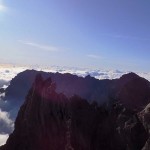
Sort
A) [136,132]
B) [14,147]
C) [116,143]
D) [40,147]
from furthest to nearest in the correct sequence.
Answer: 1. [14,147]
2. [40,147]
3. [116,143]
4. [136,132]

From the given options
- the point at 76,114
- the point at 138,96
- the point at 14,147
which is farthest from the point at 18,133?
the point at 138,96

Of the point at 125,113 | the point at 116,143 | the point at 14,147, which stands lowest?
the point at 14,147

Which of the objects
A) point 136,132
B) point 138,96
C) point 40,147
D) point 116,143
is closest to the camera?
point 136,132

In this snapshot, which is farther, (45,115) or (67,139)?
(45,115)

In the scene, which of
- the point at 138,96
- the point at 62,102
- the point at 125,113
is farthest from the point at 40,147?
the point at 138,96

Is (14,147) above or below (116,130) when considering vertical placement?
below

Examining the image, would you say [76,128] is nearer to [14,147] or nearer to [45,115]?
[45,115]
